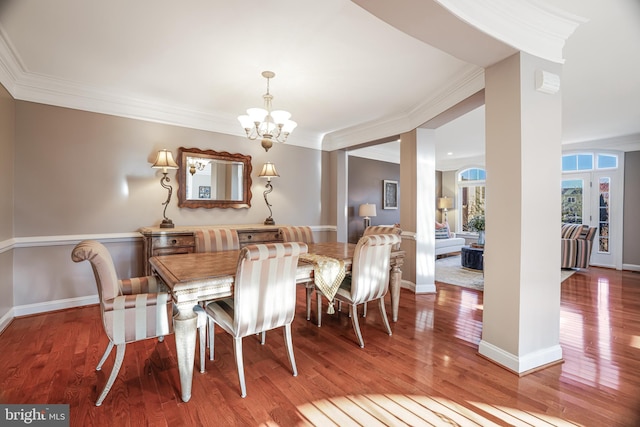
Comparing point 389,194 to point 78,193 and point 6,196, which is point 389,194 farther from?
point 6,196

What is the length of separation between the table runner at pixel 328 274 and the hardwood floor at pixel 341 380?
500mm

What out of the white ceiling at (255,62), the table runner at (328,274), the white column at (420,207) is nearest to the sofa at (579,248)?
the white ceiling at (255,62)

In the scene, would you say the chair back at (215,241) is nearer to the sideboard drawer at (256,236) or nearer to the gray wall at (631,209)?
the sideboard drawer at (256,236)

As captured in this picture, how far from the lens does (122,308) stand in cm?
174

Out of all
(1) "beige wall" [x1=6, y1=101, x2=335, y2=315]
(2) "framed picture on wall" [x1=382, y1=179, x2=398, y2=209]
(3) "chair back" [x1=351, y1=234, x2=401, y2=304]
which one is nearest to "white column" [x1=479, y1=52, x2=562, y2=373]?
(3) "chair back" [x1=351, y1=234, x2=401, y2=304]

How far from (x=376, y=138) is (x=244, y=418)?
4129mm

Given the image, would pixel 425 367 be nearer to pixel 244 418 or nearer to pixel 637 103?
pixel 244 418

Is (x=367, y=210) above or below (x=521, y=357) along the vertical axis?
above

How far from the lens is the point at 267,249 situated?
1.77 metres

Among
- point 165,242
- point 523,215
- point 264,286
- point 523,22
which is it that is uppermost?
point 523,22

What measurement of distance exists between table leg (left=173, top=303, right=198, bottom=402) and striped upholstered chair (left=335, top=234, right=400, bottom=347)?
49.8 inches

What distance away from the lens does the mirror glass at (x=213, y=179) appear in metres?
3.94

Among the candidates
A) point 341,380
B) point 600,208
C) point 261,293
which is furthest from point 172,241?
A: point 600,208

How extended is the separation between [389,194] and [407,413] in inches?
239
